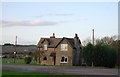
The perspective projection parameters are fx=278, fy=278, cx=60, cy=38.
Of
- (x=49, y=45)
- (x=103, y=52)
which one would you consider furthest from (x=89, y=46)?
(x=49, y=45)

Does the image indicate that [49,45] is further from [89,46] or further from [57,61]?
[89,46]

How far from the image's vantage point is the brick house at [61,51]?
60.3m

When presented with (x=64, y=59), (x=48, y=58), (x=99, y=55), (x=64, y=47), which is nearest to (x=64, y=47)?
(x=64, y=47)

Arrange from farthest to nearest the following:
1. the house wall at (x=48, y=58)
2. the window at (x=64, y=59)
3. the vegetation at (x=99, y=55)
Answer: the house wall at (x=48, y=58) → the window at (x=64, y=59) → the vegetation at (x=99, y=55)

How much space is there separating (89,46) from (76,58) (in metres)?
10.2

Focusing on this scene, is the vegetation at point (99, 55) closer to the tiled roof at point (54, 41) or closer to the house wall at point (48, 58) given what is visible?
the tiled roof at point (54, 41)

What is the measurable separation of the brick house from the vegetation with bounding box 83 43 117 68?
288 inches

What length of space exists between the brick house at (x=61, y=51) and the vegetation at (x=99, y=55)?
7316 millimetres

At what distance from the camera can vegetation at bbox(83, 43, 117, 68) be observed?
52.4 meters

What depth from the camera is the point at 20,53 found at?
9856 cm

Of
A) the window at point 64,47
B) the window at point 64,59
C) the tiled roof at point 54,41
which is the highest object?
the tiled roof at point 54,41

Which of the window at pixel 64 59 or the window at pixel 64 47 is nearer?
the window at pixel 64 59

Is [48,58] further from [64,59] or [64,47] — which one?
[64,47]

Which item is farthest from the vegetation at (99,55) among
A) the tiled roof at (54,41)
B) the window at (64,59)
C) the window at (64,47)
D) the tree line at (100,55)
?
the tiled roof at (54,41)
